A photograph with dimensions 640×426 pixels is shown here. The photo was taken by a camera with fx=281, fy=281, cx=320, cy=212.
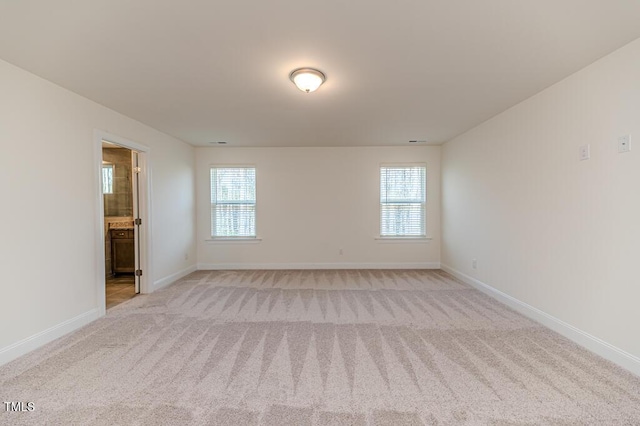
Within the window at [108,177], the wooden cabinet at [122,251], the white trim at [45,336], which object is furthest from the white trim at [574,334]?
the window at [108,177]

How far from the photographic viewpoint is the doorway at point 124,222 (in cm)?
428

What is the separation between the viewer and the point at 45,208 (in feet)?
8.88

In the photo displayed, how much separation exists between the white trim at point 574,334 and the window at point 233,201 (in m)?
4.43

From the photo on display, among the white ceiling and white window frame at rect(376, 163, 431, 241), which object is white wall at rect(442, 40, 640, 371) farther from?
white window frame at rect(376, 163, 431, 241)

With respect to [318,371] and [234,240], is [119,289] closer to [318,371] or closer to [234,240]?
[234,240]

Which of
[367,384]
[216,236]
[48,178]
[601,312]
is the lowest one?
[367,384]

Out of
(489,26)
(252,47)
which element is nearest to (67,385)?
(252,47)

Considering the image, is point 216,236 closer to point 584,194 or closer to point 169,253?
point 169,253

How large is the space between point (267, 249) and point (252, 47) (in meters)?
4.24

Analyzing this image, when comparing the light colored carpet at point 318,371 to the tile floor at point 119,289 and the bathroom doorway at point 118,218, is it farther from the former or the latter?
the bathroom doorway at point 118,218

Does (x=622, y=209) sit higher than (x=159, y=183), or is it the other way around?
(x=159, y=183)

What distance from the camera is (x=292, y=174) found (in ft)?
19.1

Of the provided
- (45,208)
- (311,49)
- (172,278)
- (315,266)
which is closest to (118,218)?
(172,278)

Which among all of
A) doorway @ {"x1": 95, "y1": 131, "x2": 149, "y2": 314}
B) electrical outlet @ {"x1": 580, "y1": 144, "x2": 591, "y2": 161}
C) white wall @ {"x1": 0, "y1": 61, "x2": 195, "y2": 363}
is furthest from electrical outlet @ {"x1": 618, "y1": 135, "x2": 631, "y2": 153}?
doorway @ {"x1": 95, "y1": 131, "x2": 149, "y2": 314}
